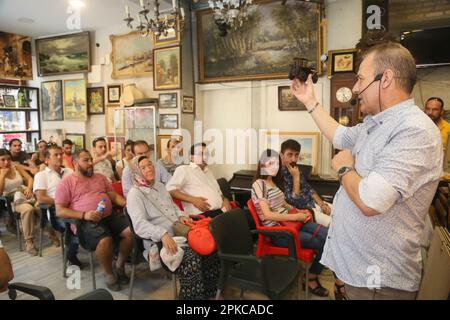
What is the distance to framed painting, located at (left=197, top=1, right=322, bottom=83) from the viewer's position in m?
4.05

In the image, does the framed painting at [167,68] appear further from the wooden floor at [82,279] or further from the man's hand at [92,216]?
the wooden floor at [82,279]

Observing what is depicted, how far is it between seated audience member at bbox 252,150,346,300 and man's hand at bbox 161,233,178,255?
2.49 feet

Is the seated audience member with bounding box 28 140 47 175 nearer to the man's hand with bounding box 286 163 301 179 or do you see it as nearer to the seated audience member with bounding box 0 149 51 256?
the seated audience member with bounding box 0 149 51 256

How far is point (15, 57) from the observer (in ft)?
19.7

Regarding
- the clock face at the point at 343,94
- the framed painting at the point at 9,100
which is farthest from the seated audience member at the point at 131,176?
the framed painting at the point at 9,100

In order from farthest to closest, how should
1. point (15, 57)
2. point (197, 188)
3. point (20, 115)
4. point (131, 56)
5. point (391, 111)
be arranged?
point (20, 115) < point (15, 57) < point (131, 56) < point (197, 188) < point (391, 111)

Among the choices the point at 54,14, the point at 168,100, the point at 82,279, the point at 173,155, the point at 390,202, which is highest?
the point at 54,14

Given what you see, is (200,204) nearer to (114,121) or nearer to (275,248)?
(275,248)

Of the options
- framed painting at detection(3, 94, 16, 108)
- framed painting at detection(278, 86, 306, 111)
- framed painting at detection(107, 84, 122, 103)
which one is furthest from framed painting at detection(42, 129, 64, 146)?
framed painting at detection(278, 86, 306, 111)

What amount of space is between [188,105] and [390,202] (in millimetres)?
4135

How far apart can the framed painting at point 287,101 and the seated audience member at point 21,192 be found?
11.1ft

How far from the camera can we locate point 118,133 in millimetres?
5434

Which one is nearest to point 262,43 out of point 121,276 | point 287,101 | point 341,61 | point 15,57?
point 287,101
